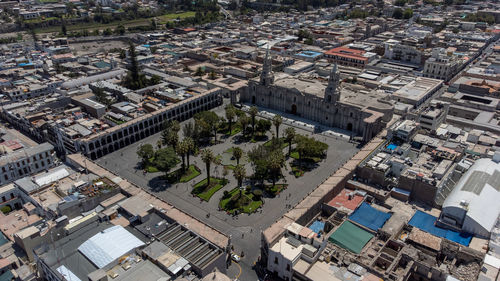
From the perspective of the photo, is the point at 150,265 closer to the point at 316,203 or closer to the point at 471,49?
the point at 316,203

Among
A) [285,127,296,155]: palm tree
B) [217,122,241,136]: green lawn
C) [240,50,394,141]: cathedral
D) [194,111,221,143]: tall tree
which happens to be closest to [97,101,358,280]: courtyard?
[217,122,241,136]: green lawn

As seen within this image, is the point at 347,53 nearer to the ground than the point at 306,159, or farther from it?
farther from it

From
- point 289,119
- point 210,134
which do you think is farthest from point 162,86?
point 289,119

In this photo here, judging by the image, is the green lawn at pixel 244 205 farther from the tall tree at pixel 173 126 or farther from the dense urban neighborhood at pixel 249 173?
the tall tree at pixel 173 126

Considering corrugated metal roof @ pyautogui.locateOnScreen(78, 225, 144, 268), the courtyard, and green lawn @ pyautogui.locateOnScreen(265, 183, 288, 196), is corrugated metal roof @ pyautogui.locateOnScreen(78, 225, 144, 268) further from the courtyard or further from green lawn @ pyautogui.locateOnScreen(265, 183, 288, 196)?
green lawn @ pyautogui.locateOnScreen(265, 183, 288, 196)

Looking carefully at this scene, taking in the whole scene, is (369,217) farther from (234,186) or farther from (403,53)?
(403,53)

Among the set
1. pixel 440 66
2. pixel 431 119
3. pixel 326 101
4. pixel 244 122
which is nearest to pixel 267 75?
pixel 326 101
